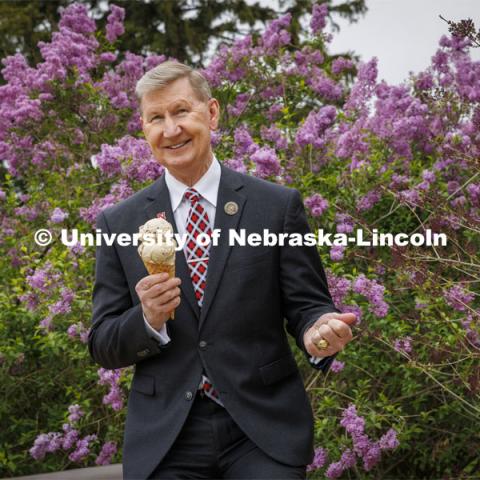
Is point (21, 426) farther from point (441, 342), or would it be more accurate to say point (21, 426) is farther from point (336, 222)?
point (441, 342)

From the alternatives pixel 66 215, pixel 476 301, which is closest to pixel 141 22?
pixel 66 215

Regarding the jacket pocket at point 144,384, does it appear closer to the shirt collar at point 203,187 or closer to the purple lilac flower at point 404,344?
the shirt collar at point 203,187

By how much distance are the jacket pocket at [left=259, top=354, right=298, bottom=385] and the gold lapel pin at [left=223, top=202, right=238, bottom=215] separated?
0.48m

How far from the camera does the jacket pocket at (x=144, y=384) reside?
8.27 feet

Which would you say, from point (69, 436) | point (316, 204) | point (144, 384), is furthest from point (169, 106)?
point (69, 436)

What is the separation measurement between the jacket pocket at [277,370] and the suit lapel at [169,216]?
0.86 ft

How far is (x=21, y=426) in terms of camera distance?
17.0 feet

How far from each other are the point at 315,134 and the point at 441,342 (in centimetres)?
135

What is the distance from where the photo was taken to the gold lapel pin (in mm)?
2611

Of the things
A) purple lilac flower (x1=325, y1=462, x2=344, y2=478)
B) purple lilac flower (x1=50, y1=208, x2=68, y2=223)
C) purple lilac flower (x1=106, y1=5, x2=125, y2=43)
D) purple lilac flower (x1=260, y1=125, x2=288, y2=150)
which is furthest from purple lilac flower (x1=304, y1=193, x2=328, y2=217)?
purple lilac flower (x1=106, y1=5, x2=125, y2=43)

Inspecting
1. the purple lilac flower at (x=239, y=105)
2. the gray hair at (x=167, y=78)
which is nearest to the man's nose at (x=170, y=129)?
the gray hair at (x=167, y=78)

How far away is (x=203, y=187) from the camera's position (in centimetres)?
267

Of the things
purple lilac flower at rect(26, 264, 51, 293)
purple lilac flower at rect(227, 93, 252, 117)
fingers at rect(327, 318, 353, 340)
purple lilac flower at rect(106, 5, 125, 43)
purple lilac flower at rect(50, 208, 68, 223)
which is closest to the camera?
fingers at rect(327, 318, 353, 340)

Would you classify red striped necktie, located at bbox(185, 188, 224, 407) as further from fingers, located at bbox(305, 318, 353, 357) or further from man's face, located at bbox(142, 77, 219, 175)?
fingers, located at bbox(305, 318, 353, 357)
